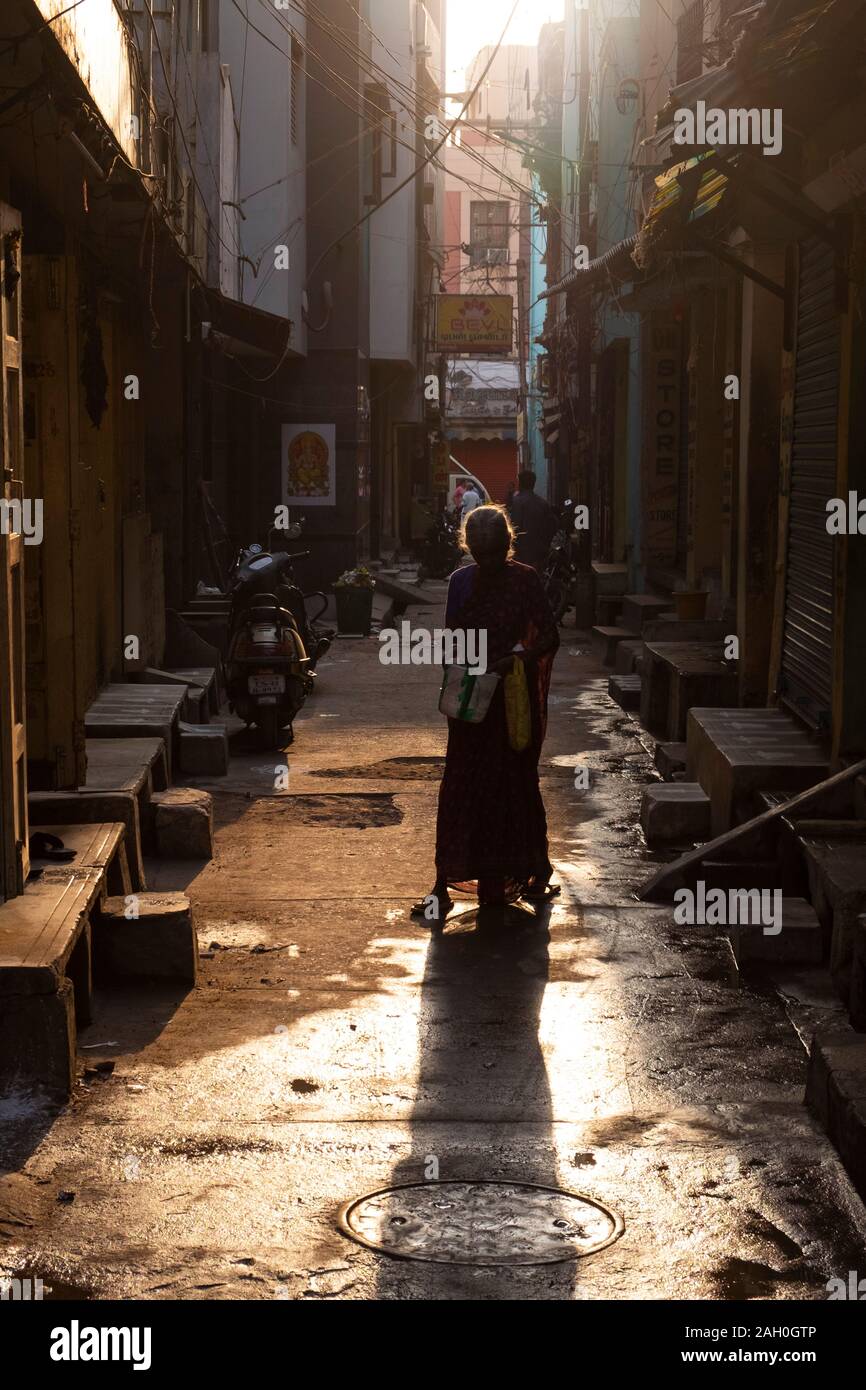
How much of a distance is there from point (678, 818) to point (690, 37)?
963 centimetres

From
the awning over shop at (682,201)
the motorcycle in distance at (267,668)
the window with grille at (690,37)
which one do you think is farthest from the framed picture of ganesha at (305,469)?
the awning over shop at (682,201)

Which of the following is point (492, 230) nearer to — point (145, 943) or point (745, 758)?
point (745, 758)

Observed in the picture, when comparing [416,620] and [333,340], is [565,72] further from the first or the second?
[416,620]

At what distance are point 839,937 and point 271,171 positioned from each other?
17.2 m

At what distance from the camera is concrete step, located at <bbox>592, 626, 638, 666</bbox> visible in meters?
17.6

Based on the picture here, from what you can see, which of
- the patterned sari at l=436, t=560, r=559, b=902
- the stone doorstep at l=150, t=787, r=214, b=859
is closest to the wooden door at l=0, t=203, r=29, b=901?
the patterned sari at l=436, t=560, r=559, b=902

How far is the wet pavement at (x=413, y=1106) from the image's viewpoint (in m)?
4.18

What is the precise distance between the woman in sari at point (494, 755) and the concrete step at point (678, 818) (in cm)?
132

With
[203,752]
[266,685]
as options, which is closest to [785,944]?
[203,752]

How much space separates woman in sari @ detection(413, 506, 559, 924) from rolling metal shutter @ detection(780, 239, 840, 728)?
1.72m

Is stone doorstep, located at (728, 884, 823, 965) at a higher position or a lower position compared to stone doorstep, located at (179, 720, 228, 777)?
lower

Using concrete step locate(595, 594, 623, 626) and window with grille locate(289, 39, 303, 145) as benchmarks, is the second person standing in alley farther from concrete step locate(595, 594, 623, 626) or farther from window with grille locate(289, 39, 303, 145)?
window with grille locate(289, 39, 303, 145)

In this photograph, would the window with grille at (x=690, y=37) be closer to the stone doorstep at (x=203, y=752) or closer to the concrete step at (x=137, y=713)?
the concrete step at (x=137, y=713)

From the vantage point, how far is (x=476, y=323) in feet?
121
